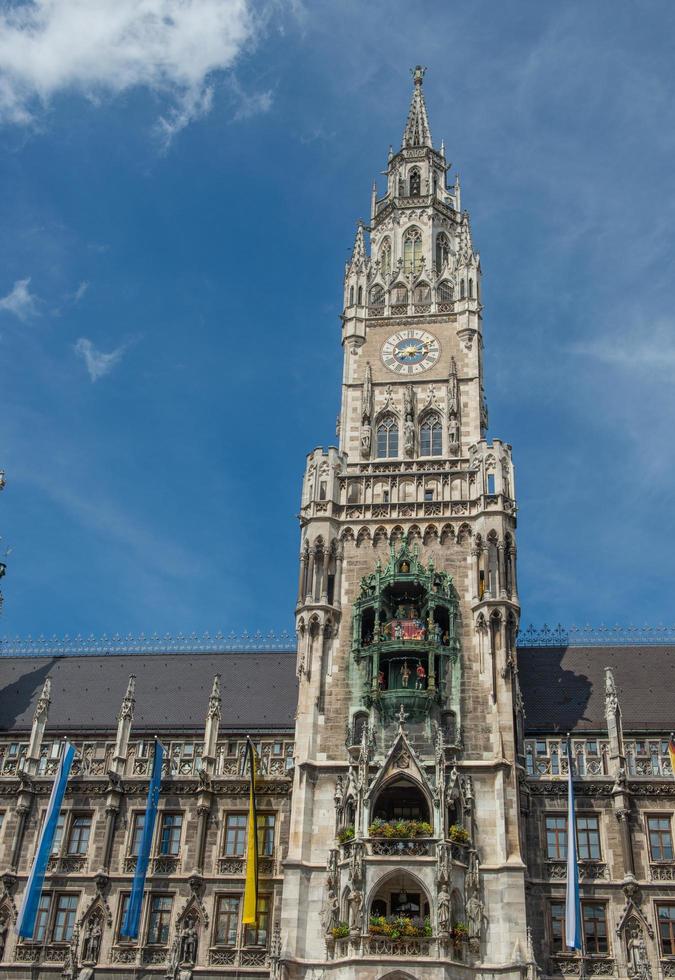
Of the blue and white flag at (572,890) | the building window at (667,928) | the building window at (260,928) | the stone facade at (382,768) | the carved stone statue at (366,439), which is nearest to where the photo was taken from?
the blue and white flag at (572,890)

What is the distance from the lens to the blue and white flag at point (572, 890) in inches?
1506

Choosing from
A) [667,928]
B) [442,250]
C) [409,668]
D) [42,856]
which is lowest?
[667,928]

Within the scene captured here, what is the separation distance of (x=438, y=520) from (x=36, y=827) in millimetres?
21822

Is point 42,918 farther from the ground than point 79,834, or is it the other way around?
point 79,834

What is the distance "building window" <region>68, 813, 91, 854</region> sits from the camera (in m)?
45.0

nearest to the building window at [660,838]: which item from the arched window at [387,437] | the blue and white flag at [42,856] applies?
the arched window at [387,437]

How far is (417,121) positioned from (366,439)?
88.8 feet

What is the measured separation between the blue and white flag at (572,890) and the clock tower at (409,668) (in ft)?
5.58

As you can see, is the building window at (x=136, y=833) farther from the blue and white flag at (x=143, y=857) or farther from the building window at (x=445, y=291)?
the building window at (x=445, y=291)

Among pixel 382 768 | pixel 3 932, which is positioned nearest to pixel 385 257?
pixel 382 768

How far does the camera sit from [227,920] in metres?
42.4

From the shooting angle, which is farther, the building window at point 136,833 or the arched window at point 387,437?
the arched window at point 387,437

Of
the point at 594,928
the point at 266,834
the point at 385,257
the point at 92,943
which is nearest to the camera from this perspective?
the point at 594,928

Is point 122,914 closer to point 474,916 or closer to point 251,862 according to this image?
point 251,862
